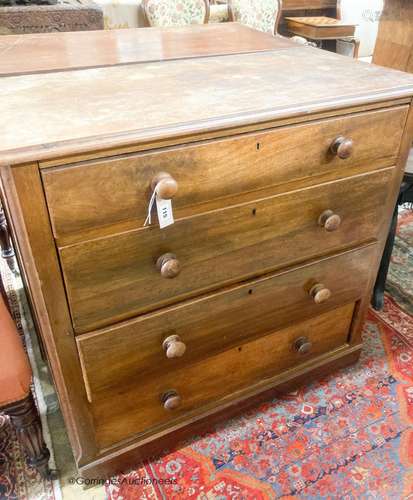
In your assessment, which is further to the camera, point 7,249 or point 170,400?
point 7,249

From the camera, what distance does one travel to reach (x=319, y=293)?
1050 mm

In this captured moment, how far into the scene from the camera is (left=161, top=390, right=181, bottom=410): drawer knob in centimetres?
102

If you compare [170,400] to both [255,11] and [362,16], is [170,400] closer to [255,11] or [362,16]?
[255,11]

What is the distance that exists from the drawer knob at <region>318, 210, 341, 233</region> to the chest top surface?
0.23 meters

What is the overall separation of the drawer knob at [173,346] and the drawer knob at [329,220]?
0.39 metres

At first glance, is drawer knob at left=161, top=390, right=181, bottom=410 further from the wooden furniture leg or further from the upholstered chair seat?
the wooden furniture leg

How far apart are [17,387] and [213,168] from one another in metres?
0.56

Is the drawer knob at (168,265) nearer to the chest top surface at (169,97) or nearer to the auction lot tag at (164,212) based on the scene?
the auction lot tag at (164,212)

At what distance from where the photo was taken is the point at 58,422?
1.23 m

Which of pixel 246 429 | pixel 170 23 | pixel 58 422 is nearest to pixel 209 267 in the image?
pixel 246 429

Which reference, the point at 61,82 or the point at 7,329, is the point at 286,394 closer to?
the point at 7,329

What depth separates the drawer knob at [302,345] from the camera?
1177mm

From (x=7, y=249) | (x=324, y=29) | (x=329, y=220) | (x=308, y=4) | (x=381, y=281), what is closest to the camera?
(x=329, y=220)

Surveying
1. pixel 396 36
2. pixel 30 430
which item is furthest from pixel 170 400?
pixel 396 36
